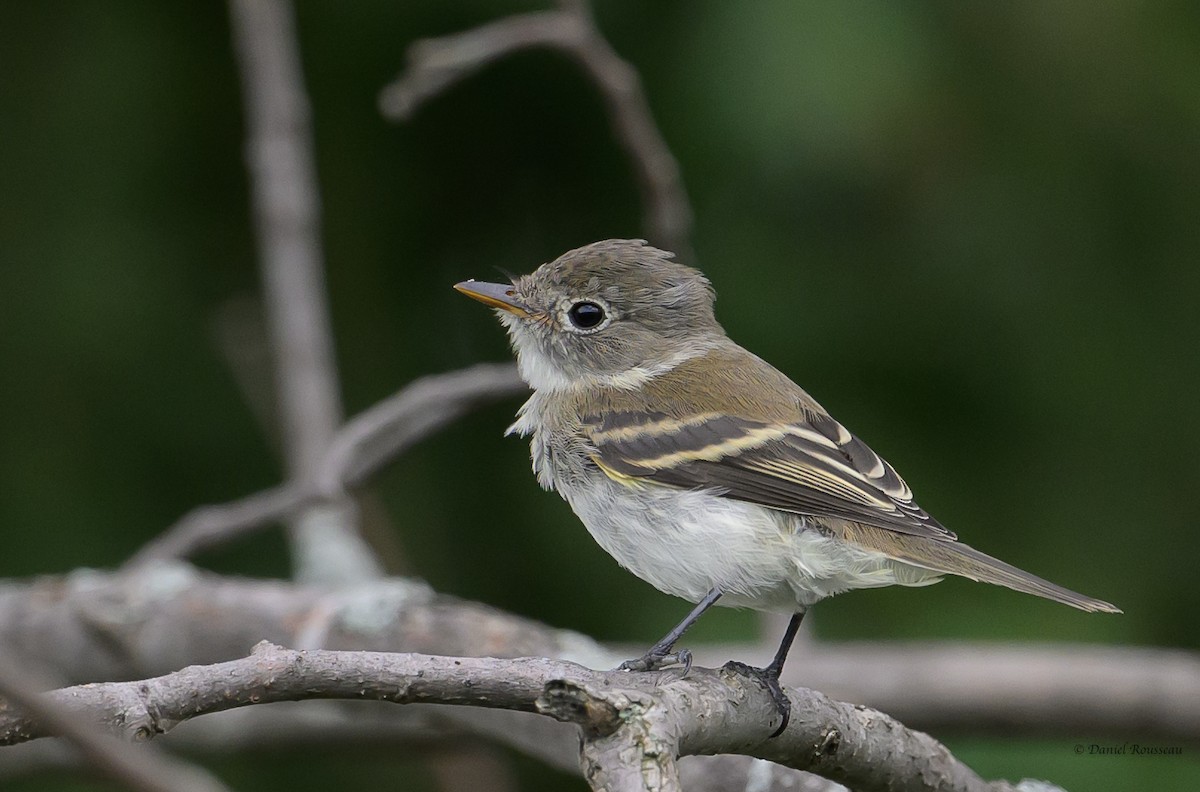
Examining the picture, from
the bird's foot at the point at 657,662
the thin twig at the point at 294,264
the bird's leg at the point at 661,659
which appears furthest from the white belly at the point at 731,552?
the thin twig at the point at 294,264

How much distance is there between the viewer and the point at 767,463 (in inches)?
113

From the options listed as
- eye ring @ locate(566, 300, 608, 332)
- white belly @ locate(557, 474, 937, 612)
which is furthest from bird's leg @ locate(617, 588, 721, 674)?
eye ring @ locate(566, 300, 608, 332)

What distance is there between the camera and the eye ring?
347cm

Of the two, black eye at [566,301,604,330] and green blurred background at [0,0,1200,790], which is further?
green blurred background at [0,0,1200,790]

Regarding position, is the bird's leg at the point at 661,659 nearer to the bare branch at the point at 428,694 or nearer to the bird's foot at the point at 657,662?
the bird's foot at the point at 657,662

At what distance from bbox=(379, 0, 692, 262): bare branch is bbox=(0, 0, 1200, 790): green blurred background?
40 centimetres

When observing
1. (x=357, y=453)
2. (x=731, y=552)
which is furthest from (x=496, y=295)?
(x=731, y=552)

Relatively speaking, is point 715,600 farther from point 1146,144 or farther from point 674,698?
point 1146,144

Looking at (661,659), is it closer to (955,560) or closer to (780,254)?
(955,560)

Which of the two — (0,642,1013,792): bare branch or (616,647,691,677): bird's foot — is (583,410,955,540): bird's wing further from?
(0,642,1013,792): bare branch

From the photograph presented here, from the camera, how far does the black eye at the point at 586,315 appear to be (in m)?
3.47

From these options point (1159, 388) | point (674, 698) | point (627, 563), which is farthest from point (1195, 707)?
point (674, 698)

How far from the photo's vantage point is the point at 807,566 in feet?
8.84

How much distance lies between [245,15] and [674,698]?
3041mm
